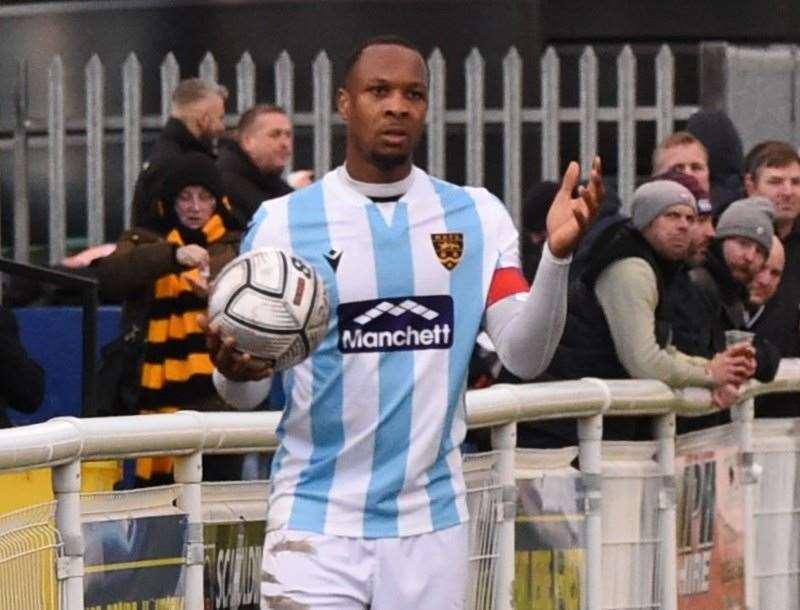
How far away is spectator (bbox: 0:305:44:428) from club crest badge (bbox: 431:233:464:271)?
271 centimetres

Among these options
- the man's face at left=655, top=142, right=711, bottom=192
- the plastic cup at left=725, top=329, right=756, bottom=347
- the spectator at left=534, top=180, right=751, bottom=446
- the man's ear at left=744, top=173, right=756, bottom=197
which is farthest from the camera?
the man's ear at left=744, top=173, right=756, bottom=197

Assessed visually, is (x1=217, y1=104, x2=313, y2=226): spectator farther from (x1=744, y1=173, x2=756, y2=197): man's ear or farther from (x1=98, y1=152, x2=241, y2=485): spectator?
(x1=744, y1=173, x2=756, y2=197): man's ear

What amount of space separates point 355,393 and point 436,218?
48 centimetres

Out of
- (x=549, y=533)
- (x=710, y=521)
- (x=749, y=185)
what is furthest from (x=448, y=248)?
(x=749, y=185)

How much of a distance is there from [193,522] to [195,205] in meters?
3.91

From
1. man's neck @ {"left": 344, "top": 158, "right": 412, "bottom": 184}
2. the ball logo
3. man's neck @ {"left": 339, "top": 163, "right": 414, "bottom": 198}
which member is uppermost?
man's neck @ {"left": 344, "top": 158, "right": 412, "bottom": 184}

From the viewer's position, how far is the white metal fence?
14727 millimetres

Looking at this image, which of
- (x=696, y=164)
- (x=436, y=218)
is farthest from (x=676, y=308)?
(x=436, y=218)

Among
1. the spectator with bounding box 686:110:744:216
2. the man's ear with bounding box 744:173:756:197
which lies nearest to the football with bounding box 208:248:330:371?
the man's ear with bounding box 744:173:756:197

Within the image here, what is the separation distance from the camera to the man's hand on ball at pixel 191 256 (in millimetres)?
10266

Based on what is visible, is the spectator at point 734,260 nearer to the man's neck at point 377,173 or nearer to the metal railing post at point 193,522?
the metal railing post at point 193,522

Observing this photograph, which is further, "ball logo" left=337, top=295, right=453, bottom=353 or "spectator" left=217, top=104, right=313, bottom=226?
"spectator" left=217, top=104, right=313, bottom=226

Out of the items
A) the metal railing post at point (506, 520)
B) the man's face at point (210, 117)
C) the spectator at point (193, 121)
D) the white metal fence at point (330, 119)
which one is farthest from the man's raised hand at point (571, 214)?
the white metal fence at point (330, 119)

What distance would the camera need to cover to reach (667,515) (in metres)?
8.97
